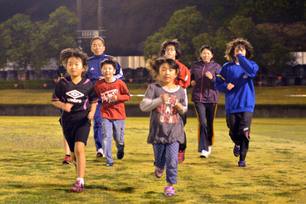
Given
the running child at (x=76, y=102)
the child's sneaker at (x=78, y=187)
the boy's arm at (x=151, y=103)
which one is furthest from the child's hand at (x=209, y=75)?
the child's sneaker at (x=78, y=187)

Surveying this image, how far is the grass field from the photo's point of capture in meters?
5.50

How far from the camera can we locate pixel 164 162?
19.4 feet

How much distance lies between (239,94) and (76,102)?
9.73ft

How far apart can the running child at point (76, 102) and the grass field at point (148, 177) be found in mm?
644

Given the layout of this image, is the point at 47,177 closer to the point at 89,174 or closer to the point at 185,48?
the point at 89,174

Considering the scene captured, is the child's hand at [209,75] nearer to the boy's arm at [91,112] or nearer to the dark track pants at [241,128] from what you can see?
the dark track pants at [241,128]

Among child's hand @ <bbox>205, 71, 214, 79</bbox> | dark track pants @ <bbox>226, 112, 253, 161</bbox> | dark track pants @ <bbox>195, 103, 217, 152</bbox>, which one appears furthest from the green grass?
dark track pants @ <bbox>226, 112, 253, 161</bbox>

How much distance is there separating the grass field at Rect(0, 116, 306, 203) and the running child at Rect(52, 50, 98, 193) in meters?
0.64

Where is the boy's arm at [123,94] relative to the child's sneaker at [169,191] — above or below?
above

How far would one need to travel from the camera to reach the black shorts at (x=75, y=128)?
19.1 feet

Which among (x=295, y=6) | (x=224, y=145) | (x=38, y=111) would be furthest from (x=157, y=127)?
(x=295, y=6)

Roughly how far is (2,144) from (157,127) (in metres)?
6.36

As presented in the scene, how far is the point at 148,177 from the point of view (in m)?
6.75

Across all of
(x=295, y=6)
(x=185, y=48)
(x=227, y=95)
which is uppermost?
(x=295, y=6)
